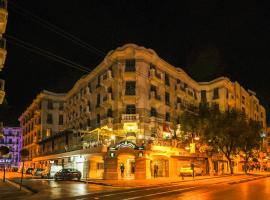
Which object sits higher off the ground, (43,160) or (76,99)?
(76,99)

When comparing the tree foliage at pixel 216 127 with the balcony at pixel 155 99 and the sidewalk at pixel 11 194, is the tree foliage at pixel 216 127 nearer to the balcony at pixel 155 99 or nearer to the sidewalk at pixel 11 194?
the balcony at pixel 155 99

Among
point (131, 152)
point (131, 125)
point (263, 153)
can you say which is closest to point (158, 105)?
point (131, 125)

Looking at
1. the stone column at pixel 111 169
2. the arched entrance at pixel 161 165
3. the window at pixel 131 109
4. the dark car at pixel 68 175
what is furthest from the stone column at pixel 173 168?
the dark car at pixel 68 175

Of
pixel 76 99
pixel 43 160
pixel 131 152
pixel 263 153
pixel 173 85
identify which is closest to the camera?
pixel 131 152

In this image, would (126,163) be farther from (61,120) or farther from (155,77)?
(61,120)

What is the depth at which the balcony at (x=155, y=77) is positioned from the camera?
4903cm

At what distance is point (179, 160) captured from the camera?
49.8 meters

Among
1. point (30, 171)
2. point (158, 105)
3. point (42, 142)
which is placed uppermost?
point (158, 105)

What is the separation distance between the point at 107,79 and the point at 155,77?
6780mm

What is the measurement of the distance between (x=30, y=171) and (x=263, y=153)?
58831 millimetres

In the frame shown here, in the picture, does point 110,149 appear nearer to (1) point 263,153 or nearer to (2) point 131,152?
(2) point 131,152

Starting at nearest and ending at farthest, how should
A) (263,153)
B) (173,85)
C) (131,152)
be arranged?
1. (131,152)
2. (173,85)
3. (263,153)

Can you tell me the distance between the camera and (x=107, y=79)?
49188mm

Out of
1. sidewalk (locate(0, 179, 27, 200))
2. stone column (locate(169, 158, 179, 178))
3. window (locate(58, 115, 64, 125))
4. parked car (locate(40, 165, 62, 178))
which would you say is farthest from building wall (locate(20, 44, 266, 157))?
sidewalk (locate(0, 179, 27, 200))
